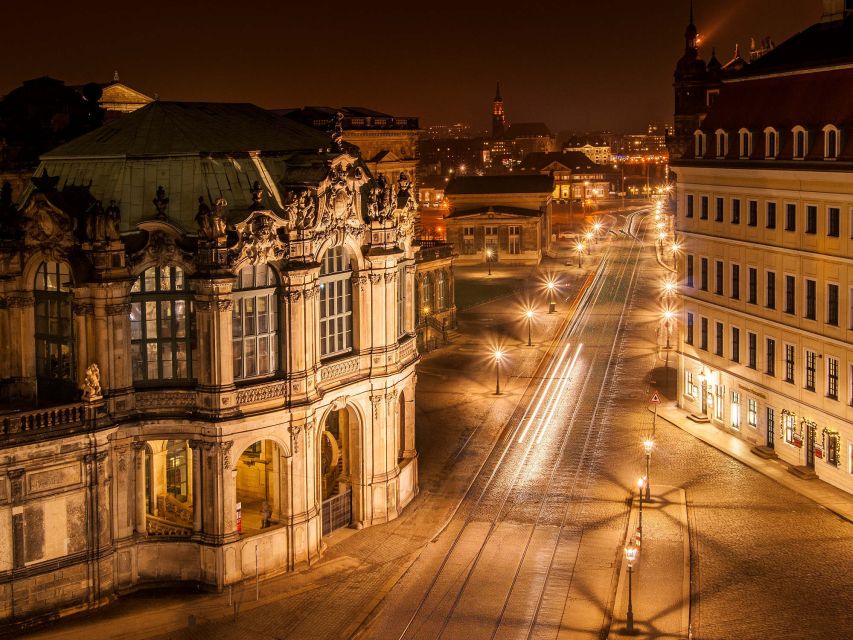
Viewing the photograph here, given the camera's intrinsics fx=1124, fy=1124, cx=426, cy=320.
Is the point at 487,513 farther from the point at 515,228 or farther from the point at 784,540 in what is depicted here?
the point at 515,228

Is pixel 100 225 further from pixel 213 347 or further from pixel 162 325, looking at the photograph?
pixel 213 347

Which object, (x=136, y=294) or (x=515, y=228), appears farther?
(x=515, y=228)

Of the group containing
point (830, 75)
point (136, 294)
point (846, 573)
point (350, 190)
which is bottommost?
point (846, 573)

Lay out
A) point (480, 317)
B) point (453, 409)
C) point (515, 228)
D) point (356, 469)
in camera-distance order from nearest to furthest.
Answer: point (356, 469) → point (453, 409) → point (480, 317) → point (515, 228)

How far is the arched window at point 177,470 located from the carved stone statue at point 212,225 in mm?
10907

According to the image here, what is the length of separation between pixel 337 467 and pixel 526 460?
12.7 meters

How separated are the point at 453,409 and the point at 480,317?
4050 cm

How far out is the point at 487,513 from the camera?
55.9 m

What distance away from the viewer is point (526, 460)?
6500 cm

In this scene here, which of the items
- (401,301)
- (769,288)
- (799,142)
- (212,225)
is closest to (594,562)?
(401,301)

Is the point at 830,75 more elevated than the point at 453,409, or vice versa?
the point at 830,75

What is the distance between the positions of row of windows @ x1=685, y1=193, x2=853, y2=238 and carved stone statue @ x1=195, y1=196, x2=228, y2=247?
32.4 metres

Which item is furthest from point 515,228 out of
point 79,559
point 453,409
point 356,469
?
point 79,559

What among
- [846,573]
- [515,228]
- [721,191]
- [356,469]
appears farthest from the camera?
[515,228]
